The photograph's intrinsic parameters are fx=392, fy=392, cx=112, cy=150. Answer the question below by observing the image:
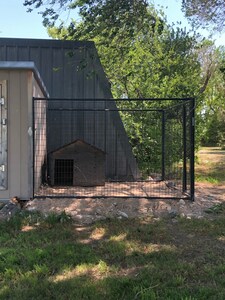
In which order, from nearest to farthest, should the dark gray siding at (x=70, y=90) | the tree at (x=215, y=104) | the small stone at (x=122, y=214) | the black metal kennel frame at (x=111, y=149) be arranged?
the small stone at (x=122, y=214)
the black metal kennel frame at (x=111, y=149)
the dark gray siding at (x=70, y=90)
the tree at (x=215, y=104)

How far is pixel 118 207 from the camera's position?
21.5ft

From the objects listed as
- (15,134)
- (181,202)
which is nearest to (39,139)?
(15,134)

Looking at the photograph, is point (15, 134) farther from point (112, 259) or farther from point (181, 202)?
point (112, 259)

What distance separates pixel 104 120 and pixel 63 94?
1195mm

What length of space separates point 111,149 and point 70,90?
5.83 feet

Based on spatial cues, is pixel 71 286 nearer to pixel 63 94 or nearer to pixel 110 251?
pixel 110 251

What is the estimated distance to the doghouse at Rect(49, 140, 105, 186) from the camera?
8.41 meters

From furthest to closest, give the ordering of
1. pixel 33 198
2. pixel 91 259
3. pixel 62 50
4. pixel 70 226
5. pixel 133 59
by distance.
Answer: pixel 133 59
pixel 62 50
pixel 33 198
pixel 70 226
pixel 91 259

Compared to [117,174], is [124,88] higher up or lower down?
higher up

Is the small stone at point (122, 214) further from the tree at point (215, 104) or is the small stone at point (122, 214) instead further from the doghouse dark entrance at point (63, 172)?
the tree at point (215, 104)

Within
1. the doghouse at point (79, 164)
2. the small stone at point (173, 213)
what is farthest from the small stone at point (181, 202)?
the doghouse at point (79, 164)

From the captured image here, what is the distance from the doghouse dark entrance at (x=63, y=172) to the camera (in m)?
8.53

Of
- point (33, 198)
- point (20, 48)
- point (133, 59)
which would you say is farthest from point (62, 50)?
point (33, 198)

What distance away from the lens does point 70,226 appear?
5.62m
